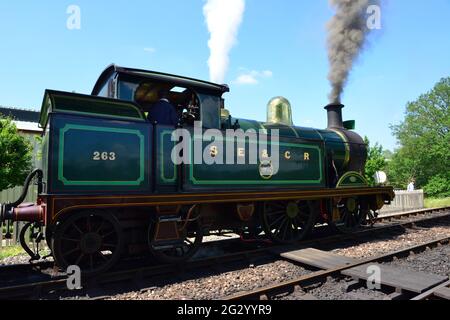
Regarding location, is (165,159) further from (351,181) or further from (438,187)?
(438,187)

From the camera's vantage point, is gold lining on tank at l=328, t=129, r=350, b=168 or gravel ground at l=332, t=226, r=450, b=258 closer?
gravel ground at l=332, t=226, r=450, b=258

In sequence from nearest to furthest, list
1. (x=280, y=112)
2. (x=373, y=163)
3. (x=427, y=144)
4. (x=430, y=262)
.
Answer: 1. (x=430, y=262)
2. (x=280, y=112)
3. (x=373, y=163)
4. (x=427, y=144)

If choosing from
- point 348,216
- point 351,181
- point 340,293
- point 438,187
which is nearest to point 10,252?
point 340,293

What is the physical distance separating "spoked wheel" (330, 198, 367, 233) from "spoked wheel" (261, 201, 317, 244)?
0.78 meters

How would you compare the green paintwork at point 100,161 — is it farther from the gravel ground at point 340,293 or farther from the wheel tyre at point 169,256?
the gravel ground at point 340,293

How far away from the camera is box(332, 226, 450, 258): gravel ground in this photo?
21.4ft

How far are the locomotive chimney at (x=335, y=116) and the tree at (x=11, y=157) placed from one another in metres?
9.12

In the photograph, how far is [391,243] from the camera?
24.1 ft

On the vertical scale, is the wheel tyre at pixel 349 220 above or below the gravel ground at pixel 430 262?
above

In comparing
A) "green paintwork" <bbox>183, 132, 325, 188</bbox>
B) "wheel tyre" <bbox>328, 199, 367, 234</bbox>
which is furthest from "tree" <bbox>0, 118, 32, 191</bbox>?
"wheel tyre" <bbox>328, 199, 367, 234</bbox>

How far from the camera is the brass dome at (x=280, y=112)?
26.0ft

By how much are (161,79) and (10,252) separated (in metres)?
5.33

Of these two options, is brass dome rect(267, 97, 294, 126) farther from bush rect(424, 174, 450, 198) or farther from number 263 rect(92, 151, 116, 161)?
bush rect(424, 174, 450, 198)

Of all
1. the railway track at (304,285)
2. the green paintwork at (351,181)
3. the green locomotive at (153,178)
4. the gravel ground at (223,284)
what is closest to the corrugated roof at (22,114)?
the green locomotive at (153,178)
